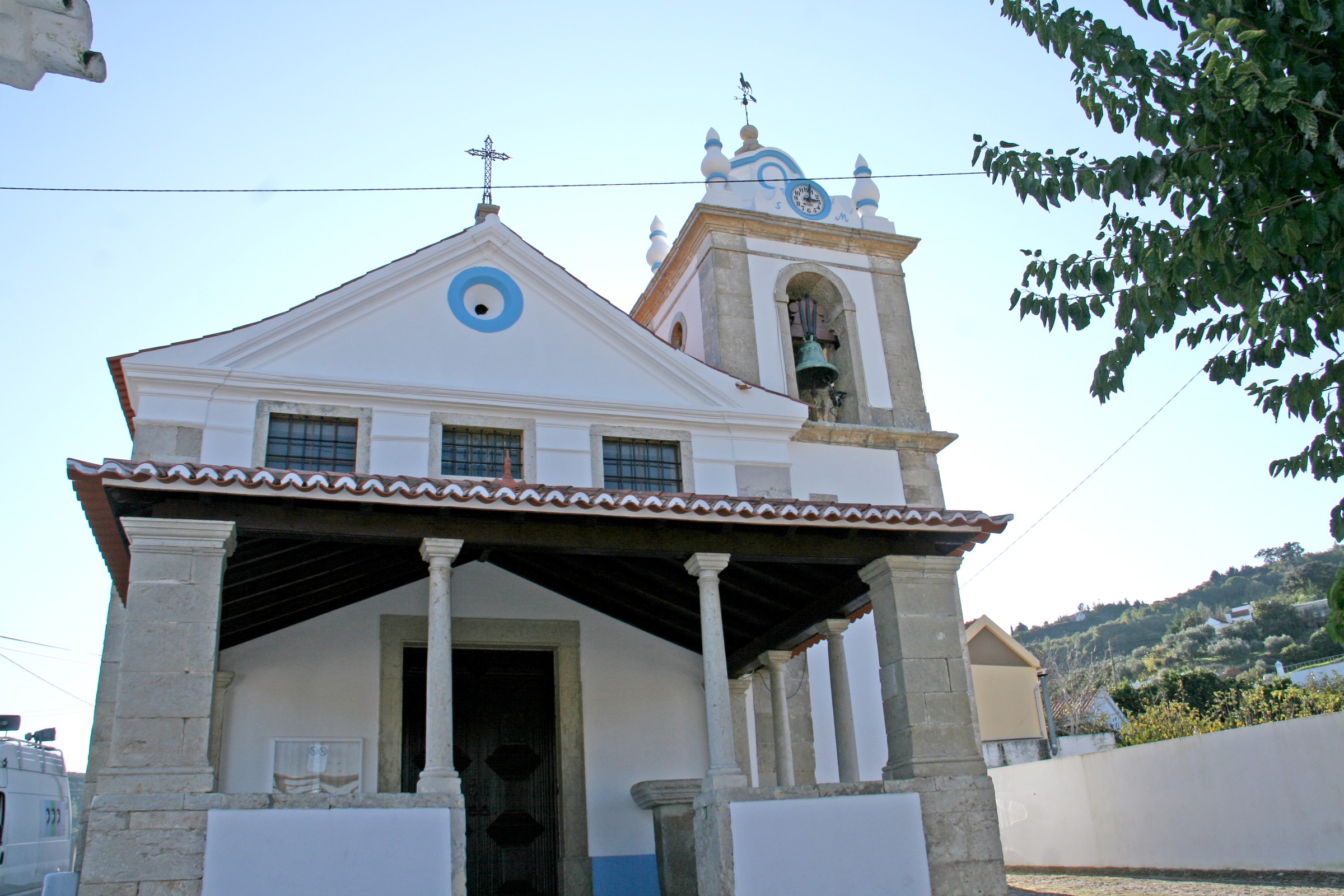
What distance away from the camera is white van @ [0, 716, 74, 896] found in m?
11.0

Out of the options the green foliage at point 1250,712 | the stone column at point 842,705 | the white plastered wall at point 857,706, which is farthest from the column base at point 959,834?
the green foliage at point 1250,712

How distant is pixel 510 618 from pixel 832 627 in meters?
3.04

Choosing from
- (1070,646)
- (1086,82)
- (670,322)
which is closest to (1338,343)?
(1086,82)

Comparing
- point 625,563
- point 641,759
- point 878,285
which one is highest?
point 878,285

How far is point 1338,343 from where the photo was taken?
213 inches

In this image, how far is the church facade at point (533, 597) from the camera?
645 cm

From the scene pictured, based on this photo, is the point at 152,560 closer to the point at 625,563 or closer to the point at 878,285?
the point at 625,563

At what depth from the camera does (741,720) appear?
1118 cm

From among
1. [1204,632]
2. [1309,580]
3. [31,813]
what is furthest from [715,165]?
[1309,580]

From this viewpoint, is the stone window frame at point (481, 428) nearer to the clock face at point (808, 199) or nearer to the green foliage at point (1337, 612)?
the clock face at point (808, 199)

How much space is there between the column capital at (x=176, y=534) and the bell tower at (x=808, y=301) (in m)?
7.90

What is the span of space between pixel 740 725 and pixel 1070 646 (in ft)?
147

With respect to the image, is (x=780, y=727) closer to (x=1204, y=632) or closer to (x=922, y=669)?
(x=922, y=669)

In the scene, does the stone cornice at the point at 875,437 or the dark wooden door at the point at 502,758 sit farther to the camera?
the stone cornice at the point at 875,437
